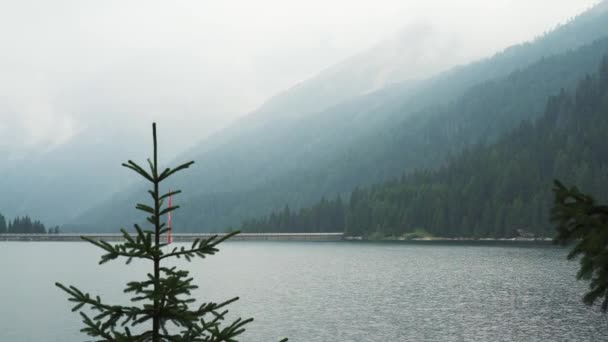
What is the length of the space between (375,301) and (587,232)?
7912 centimetres

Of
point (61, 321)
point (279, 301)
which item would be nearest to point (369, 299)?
point (279, 301)

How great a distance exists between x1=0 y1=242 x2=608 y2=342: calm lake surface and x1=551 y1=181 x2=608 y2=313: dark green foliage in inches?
2048

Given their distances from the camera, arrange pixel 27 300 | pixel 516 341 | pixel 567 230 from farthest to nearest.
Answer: pixel 27 300
pixel 516 341
pixel 567 230

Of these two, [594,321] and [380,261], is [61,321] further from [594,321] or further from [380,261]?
[380,261]

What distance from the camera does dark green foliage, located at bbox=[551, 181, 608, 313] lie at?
27.5 feet

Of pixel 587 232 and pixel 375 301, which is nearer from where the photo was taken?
pixel 587 232

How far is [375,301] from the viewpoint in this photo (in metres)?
85.8

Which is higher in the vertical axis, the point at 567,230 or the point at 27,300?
the point at 567,230

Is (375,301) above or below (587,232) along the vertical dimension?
below

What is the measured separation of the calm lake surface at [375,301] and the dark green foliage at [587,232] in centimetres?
5202

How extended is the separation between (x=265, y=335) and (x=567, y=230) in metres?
55.5

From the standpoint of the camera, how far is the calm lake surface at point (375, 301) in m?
62.8

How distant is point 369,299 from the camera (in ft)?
289

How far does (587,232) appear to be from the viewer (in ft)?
28.6
